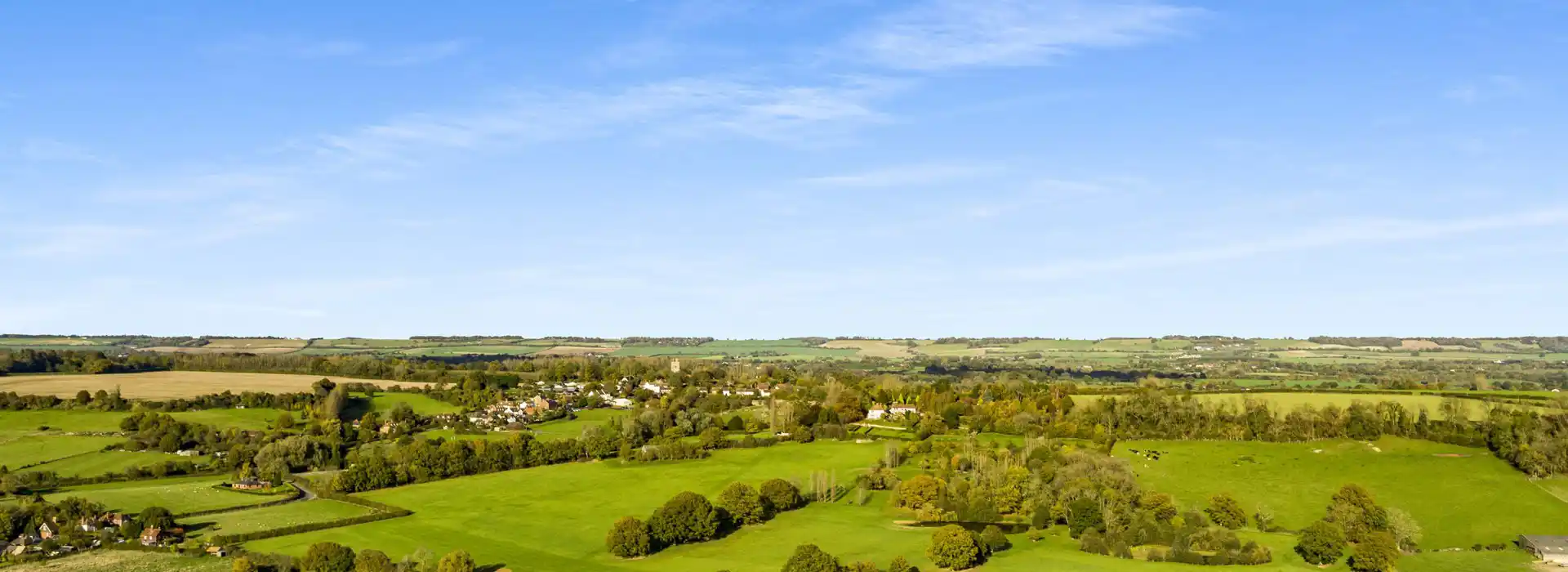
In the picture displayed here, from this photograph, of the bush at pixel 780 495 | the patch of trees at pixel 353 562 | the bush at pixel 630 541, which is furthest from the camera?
the bush at pixel 780 495

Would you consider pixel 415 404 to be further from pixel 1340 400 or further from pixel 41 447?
pixel 1340 400

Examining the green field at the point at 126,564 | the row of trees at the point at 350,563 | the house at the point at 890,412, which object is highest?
the house at the point at 890,412

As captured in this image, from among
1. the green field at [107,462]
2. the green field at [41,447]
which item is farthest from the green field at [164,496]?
the green field at [41,447]

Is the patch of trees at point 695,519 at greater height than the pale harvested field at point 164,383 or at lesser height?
lesser

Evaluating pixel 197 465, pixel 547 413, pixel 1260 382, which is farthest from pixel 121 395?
pixel 1260 382

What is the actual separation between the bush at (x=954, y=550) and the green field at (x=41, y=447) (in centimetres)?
8405

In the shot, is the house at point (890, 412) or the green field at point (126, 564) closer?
the green field at point (126, 564)

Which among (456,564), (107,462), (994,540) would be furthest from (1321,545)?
(107,462)

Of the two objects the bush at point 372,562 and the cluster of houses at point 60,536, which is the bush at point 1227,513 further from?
the cluster of houses at point 60,536

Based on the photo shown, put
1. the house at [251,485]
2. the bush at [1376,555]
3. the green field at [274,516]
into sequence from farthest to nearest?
the house at [251,485]
the green field at [274,516]
the bush at [1376,555]

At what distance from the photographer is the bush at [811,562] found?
202 ft

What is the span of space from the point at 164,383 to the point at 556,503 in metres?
88.3

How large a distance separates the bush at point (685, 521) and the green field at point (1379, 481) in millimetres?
39723

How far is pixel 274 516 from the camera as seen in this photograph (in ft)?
269
